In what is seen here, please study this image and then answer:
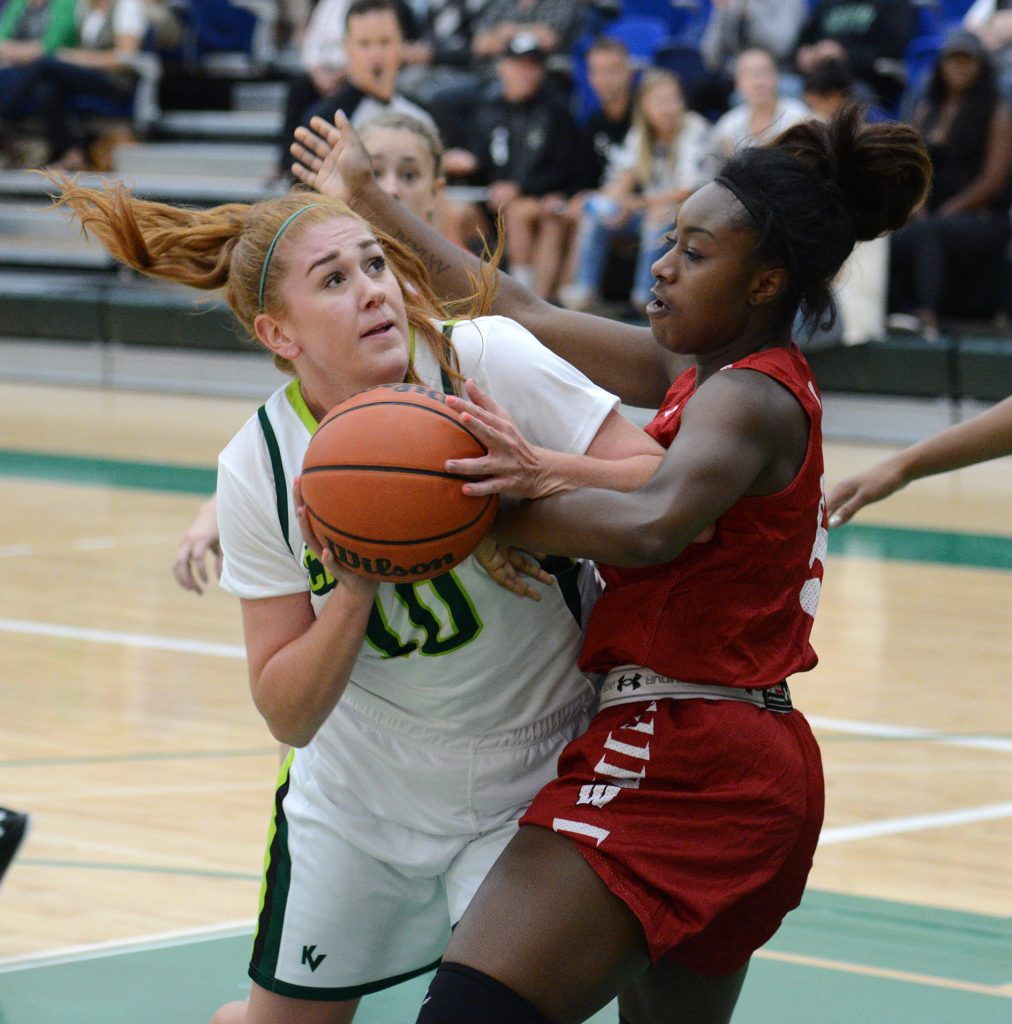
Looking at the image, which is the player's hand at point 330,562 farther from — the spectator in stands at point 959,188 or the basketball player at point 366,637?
the spectator in stands at point 959,188

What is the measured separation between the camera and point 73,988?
3420mm

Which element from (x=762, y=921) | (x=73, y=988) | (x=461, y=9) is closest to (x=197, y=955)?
(x=73, y=988)

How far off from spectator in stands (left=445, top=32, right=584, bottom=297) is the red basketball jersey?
31.0 feet

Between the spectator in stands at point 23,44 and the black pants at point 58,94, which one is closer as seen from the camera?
the black pants at point 58,94

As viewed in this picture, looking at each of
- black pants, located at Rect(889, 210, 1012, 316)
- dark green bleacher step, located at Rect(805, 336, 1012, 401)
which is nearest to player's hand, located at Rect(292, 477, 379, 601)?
dark green bleacher step, located at Rect(805, 336, 1012, 401)

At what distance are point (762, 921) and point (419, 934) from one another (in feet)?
1.88

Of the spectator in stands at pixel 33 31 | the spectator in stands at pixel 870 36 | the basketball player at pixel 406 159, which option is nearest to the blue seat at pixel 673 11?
the spectator in stands at pixel 870 36

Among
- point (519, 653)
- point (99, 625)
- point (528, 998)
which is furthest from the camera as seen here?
point (99, 625)

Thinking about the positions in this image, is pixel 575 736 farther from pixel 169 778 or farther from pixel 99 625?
pixel 99 625

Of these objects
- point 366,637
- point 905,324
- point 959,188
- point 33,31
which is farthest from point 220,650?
point 33,31

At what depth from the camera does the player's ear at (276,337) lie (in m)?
2.58

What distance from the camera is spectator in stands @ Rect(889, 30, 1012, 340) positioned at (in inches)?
404

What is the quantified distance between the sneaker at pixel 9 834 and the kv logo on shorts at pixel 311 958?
1.04 m

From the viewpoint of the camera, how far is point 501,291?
3049 millimetres
